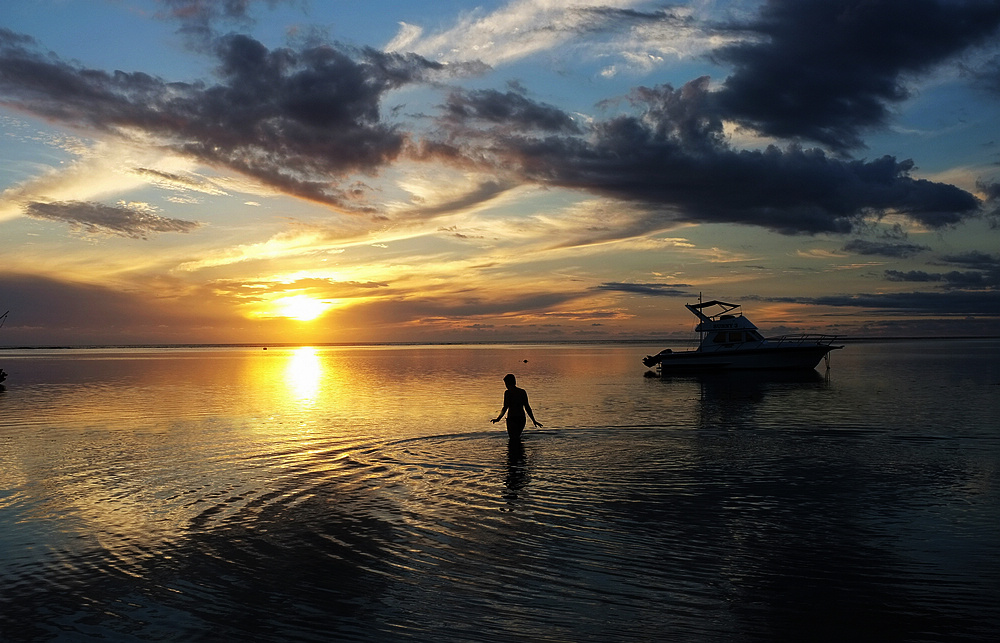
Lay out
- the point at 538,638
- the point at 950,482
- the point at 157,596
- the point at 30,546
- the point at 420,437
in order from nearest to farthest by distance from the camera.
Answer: the point at 538,638
the point at 157,596
the point at 30,546
the point at 950,482
the point at 420,437

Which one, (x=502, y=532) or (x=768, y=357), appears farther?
(x=768, y=357)

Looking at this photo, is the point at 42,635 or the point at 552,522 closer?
the point at 42,635

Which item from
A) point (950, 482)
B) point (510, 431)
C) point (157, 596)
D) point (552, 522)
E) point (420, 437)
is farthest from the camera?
Result: point (420, 437)

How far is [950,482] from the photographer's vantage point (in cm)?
1400

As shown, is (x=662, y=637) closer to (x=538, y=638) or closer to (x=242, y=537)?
(x=538, y=638)

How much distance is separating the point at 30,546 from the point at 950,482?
16.5 meters

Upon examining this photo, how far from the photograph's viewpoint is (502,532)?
10727 millimetres

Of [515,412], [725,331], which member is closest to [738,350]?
[725,331]

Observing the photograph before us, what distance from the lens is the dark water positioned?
7438mm

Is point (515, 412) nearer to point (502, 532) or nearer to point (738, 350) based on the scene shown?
point (502, 532)

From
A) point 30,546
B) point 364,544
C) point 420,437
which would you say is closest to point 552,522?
point 364,544

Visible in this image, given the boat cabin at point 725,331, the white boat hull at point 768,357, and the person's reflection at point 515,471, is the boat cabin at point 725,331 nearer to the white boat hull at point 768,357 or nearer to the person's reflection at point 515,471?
the white boat hull at point 768,357

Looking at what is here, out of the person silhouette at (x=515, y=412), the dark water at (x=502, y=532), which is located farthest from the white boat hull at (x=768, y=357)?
the person silhouette at (x=515, y=412)

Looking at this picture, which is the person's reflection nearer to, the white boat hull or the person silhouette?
the person silhouette
